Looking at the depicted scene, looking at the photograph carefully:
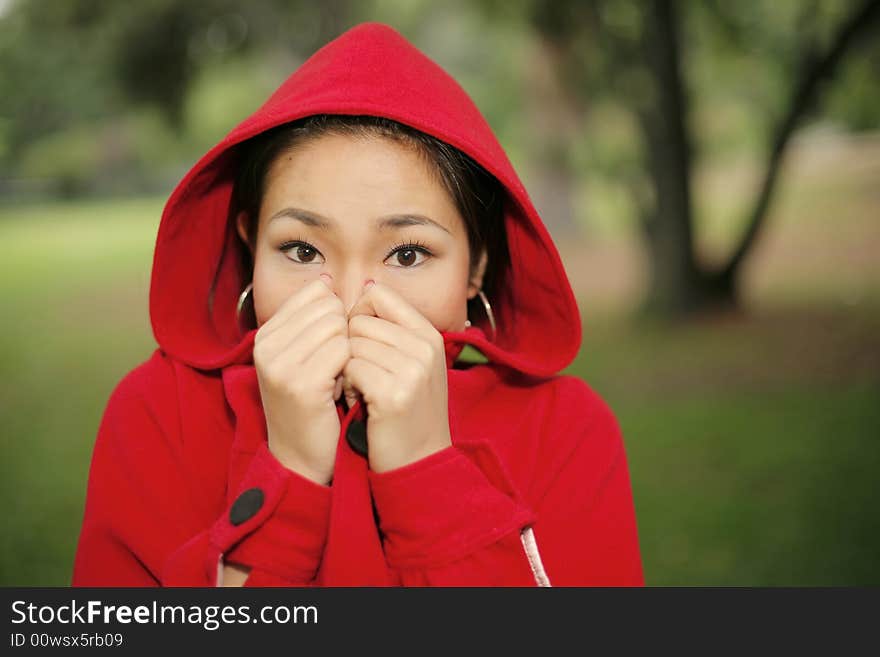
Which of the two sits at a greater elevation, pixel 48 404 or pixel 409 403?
pixel 48 404

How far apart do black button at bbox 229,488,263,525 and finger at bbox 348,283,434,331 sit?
0.35 meters

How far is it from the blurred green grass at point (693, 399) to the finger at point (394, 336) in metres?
2.31

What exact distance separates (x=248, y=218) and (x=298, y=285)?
0.31 metres

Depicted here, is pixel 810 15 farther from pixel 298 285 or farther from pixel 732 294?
pixel 298 285

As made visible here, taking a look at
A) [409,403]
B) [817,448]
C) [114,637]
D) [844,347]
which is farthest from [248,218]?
[844,347]

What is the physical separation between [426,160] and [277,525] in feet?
2.27

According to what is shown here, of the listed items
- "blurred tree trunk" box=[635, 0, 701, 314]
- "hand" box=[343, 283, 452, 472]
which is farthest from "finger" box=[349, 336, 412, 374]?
"blurred tree trunk" box=[635, 0, 701, 314]

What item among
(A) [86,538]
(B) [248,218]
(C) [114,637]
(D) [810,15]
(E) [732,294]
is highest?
(D) [810,15]

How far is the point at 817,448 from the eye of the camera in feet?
14.2

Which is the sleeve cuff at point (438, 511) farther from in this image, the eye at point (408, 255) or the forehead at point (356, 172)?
the forehead at point (356, 172)

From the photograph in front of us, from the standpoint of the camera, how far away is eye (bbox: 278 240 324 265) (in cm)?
143

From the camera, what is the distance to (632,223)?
7.33m

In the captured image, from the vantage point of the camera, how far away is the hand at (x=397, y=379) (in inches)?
49.5

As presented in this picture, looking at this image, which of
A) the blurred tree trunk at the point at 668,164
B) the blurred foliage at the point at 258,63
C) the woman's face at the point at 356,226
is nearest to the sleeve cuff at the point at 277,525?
the woman's face at the point at 356,226
